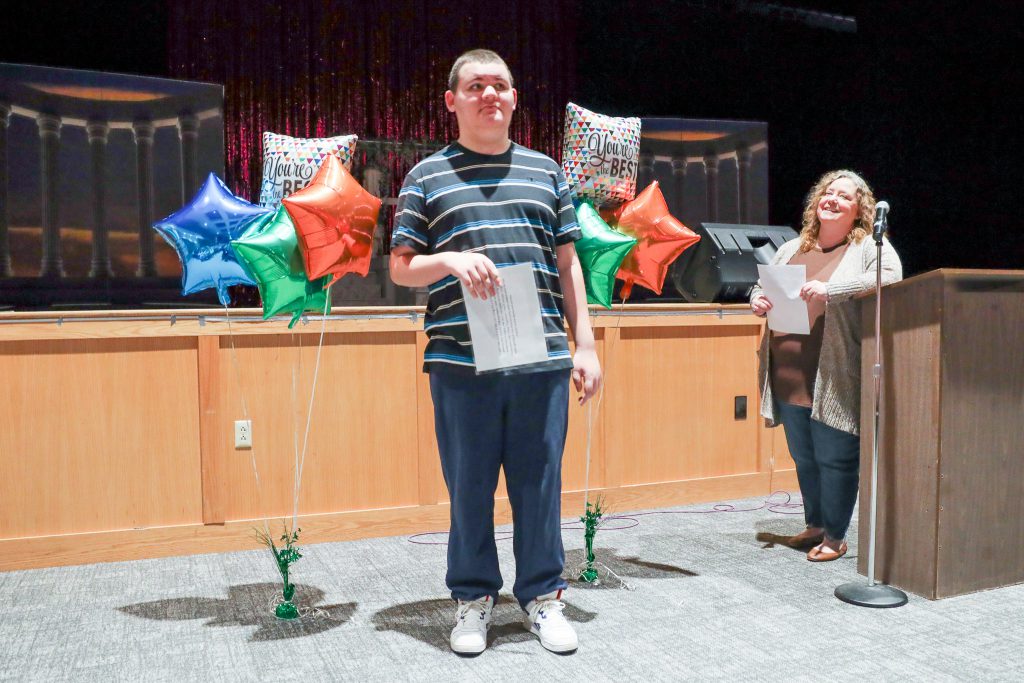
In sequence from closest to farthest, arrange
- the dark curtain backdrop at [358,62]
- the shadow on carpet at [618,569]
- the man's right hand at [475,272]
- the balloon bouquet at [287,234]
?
the man's right hand at [475,272], the balloon bouquet at [287,234], the shadow on carpet at [618,569], the dark curtain backdrop at [358,62]

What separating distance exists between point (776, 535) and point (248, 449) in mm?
1872

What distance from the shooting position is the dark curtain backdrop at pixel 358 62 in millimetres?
4184

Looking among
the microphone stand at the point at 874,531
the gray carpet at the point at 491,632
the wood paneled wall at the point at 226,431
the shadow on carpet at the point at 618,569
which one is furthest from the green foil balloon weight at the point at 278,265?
the microphone stand at the point at 874,531

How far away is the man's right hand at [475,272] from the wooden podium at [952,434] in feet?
3.99

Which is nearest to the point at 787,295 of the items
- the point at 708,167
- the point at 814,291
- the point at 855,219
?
the point at 814,291

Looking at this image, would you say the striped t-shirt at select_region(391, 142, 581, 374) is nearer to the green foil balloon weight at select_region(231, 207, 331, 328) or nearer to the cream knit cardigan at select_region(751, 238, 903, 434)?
the green foil balloon weight at select_region(231, 207, 331, 328)

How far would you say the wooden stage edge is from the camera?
257cm

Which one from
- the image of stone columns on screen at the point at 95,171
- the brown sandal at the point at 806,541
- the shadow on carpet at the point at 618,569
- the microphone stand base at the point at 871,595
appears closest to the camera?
the microphone stand base at the point at 871,595

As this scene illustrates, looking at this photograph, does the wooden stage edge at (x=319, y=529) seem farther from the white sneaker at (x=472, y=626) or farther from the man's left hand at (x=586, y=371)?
the man's left hand at (x=586, y=371)

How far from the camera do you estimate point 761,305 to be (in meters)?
2.58

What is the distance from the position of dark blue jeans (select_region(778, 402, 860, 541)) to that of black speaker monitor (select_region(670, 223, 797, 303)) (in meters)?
0.90

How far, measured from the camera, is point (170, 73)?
4.05m

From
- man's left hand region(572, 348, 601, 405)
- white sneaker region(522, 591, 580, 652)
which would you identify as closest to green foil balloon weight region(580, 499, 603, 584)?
white sneaker region(522, 591, 580, 652)

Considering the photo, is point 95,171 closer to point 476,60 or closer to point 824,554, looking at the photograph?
point 476,60
